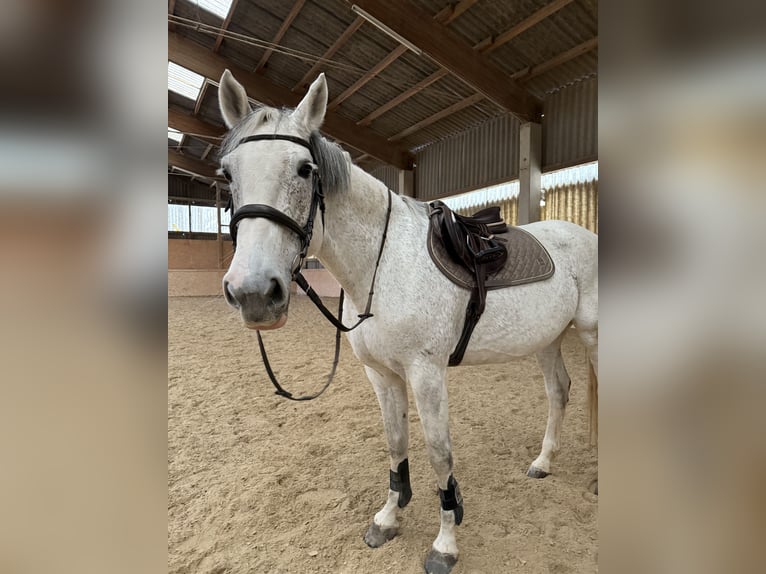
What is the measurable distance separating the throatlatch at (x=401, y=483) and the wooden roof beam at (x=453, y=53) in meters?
4.69

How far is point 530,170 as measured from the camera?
6.06 meters

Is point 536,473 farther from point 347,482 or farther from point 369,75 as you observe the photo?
point 369,75

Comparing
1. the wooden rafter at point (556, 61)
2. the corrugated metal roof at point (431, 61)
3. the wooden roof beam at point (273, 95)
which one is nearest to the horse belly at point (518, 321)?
the corrugated metal roof at point (431, 61)

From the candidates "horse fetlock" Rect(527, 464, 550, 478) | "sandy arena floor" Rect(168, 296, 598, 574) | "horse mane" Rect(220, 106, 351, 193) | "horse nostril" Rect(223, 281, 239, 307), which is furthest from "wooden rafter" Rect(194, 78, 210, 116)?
"horse fetlock" Rect(527, 464, 550, 478)

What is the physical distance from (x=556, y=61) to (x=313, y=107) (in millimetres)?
5254

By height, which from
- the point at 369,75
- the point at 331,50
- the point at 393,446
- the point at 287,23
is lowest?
the point at 393,446

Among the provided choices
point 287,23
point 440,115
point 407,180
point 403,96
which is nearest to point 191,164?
point 407,180

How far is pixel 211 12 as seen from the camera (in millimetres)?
5660

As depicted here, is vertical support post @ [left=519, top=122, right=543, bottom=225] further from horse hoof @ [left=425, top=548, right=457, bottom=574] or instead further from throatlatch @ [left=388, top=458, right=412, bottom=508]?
horse hoof @ [left=425, top=548, right=457, bottom=574]

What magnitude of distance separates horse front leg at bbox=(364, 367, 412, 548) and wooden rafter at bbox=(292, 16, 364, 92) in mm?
5169
